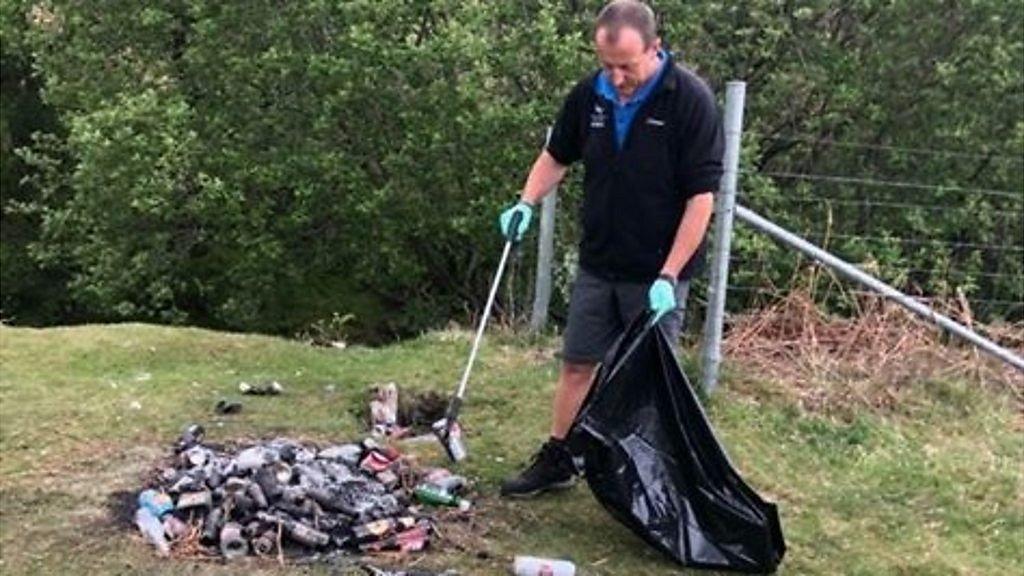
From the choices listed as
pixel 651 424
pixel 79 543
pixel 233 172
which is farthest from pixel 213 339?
pixel 233 172

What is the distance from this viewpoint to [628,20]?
3.72m

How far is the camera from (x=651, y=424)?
398cm

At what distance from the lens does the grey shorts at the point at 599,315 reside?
411 cm

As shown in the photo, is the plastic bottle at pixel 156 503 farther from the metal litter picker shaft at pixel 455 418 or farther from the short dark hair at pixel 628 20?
the short dark hair at pixel 628 20

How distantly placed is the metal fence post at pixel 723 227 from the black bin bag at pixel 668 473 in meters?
1.33

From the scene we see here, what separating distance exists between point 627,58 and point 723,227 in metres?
1.61

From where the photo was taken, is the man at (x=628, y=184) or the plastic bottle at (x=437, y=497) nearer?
the man at (x=628, y=184)

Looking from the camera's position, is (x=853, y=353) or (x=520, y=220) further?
(x=853, y=353)

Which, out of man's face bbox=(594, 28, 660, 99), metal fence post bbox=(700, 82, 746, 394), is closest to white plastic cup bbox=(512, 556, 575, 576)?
man's face bbox=(594, 28, 660, 99)

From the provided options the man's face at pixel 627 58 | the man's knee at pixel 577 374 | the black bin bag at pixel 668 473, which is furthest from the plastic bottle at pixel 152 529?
the man's face at pixel 627 58

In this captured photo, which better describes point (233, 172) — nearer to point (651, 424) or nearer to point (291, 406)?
point (291, 406)

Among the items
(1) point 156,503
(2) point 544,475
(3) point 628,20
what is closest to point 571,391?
(2) point 544,475

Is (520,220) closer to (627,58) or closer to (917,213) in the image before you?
(627,58)

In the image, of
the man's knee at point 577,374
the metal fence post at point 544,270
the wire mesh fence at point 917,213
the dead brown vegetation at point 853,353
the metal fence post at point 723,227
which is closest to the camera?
the man's knee at point 577,374
